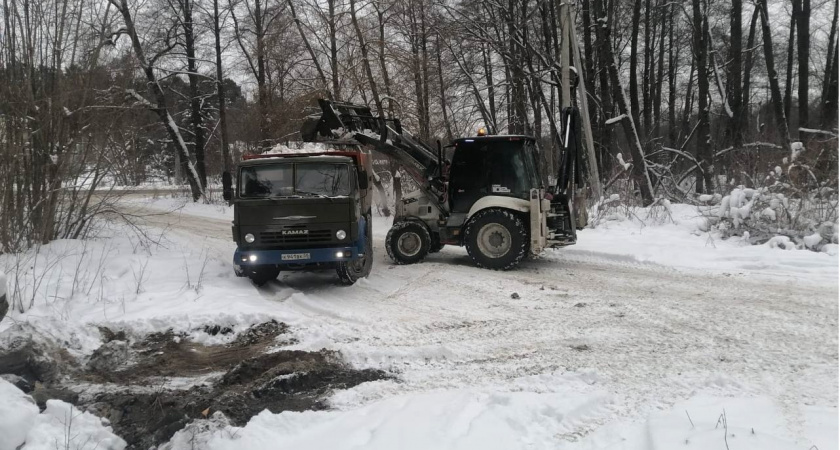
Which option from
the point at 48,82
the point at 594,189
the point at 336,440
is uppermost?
the point at 48,82

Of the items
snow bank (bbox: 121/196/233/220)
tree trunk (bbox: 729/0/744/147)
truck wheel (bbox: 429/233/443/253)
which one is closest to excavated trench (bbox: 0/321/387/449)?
truck wheel (bbox: 429/233/443/253)

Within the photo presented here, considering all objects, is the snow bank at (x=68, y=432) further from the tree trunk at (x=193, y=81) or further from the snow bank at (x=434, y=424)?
the tree trunk at (x=193, y=81)

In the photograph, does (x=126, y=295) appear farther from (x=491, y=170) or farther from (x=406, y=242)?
(x=491, y=170)

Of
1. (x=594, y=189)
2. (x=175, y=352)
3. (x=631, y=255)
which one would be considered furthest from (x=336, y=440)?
(x=594, y=189)

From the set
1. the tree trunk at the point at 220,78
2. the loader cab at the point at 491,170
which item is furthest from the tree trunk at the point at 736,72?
the tree trunk at the point at 220,78

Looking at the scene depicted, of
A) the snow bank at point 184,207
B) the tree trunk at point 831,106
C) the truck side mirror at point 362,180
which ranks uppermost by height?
the tree trunk at point 831,106

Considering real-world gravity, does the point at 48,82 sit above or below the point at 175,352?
above

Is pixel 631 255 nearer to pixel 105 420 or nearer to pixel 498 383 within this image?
pixel 498 383

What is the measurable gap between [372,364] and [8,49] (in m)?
8.42

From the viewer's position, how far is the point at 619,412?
164 inches

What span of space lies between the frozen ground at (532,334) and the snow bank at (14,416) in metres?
1.08

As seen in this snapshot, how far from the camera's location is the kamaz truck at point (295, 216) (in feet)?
27.4

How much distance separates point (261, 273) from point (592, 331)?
519cm

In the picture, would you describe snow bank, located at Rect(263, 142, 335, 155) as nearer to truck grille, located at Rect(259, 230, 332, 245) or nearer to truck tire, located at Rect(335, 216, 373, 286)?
truck grille, located at Rect(259, 230, 332, 245)
